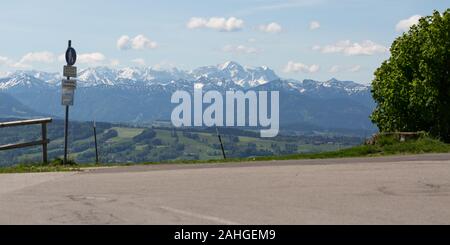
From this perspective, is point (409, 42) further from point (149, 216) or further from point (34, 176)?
point (149, 216)

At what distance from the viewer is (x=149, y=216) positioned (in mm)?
9203

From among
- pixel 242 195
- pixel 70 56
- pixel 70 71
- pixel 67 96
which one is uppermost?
pixel 70 56

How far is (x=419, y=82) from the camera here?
41688 mm

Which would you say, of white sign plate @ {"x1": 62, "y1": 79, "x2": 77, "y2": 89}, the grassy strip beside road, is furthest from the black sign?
the grassy strip beside road

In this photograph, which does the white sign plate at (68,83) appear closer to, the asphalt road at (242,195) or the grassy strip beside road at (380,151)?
the grassy strip beside road at (380,151)

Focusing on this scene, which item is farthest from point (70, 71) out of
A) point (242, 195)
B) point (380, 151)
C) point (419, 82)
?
point (419, 82)

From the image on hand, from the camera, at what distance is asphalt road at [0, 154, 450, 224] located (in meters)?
9.01

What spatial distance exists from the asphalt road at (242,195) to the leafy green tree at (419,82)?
26064 millimetres

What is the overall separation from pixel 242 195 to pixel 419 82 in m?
33.0

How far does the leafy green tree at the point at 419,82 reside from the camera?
41128 mm

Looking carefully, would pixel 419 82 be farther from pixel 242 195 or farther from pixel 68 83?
pixel 242 195

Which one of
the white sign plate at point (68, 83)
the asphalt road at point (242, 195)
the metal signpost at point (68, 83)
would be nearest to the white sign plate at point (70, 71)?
the metal signpost at point (68, 83)
